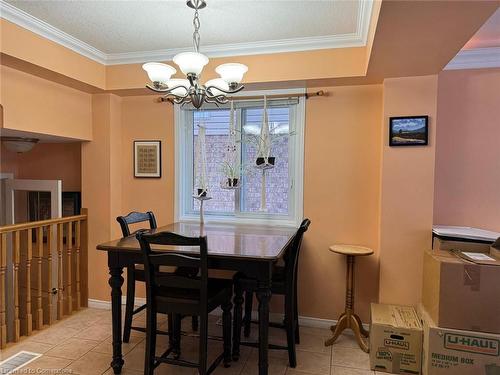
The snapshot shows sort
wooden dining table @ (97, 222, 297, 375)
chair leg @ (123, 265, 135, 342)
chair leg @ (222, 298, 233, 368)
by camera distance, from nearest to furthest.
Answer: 1. wooden dining table @ (97, 222, 297, 375)
2. chair leg @ (222, 298, 233, 368)
3. chair leg @ (123, 265, 135, 342)

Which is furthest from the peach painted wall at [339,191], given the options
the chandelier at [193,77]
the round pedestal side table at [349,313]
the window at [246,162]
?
the chandelier at [193,77]

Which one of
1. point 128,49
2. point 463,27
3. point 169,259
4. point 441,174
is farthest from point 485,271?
point 128,49

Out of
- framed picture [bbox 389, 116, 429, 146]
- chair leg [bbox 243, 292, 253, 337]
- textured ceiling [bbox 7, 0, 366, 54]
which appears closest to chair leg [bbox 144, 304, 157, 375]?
chair leg [bbox 243, 292, 253, 337]

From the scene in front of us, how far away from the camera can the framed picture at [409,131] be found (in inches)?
104

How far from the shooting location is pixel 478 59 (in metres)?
2.78

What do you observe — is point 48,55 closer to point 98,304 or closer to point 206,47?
point 206,47

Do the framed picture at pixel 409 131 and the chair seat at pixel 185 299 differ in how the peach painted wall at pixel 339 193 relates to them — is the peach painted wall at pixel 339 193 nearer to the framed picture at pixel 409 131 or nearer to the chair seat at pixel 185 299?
the framed picture at pixel 409 131

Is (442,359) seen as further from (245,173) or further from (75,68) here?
(75,68)

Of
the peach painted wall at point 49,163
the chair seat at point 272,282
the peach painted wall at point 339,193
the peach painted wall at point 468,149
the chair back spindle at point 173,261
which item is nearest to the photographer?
the chair back spindle at point 173,261

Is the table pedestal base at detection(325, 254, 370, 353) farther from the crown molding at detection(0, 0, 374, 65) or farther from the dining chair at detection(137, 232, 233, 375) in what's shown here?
the crown molding at detection(0, 0, 374, 65)

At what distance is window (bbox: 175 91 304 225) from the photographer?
311 centimetres

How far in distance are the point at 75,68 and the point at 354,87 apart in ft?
8.10

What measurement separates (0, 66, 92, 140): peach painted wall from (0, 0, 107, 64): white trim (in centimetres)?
37

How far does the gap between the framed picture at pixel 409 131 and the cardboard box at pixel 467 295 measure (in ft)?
3.23
